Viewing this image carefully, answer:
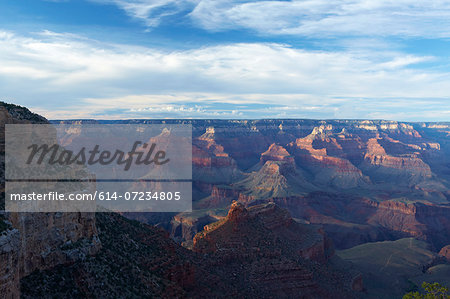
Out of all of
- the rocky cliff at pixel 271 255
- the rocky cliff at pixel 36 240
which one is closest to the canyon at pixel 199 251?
the rocky cliff at pixel 36 240

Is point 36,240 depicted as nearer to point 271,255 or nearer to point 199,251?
point 199,251

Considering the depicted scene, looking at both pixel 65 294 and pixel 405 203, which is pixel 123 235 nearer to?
pixel 65 294

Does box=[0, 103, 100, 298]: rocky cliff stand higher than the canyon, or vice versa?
box=[0, 103, 100, 298]: rocky cliff

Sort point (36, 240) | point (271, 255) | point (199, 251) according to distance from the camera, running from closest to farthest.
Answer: point (36, 240), point (271, 255), point (199, 251)

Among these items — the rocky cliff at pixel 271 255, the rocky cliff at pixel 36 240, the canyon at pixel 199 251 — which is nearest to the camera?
the rocky cliff at pixel 36 240

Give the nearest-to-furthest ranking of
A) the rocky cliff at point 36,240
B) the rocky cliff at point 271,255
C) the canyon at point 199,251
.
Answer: the rocky cliff at point 36,240
the canyon at point 199,251
the rocky cliff at point 271,255

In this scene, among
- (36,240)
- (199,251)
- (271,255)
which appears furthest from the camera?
(199,251)

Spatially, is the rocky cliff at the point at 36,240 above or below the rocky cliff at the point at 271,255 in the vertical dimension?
above

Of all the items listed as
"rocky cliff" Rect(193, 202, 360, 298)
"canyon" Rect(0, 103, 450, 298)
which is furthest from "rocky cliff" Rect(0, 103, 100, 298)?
"rocky cliff" Rect(193, 202, 360, 298)

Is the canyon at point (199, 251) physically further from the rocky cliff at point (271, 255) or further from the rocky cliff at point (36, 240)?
the rocky cliff at point (271, 255)

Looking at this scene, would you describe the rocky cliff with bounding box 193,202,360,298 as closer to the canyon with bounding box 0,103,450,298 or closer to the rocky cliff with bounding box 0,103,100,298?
the canyon with bounding box 0,103,450,298

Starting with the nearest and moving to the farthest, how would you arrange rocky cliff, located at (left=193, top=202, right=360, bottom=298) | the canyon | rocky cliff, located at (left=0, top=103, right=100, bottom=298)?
1. rocky cliff, located at (left=0, top=103, right=100, bottom=298)
2. the canyon
3. rocky cliff, located at (left=193, top=202, right=360, bottom=298)

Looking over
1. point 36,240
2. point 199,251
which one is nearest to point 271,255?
point 199,251

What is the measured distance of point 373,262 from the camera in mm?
83875
